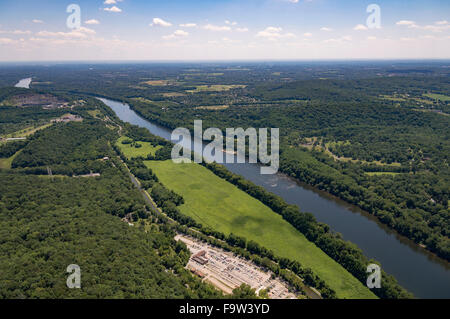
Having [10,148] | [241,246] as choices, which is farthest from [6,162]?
[241,246]

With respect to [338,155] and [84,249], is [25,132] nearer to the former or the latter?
[84,249]

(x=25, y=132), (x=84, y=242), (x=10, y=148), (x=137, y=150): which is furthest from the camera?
(x=25, y=132)

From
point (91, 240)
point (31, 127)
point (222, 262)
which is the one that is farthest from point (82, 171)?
point (31, 127)

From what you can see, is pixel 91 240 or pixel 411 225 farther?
pixel 411 225

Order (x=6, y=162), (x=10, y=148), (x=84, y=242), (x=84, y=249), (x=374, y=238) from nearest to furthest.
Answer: (x=84, y=249)
(x=84, y=242)
(x=374, y=238)
(x=6, y=162)
(x=10, y=148)

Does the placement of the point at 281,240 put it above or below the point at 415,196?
below

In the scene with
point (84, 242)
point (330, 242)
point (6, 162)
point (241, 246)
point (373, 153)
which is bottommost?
point (241, 246)
